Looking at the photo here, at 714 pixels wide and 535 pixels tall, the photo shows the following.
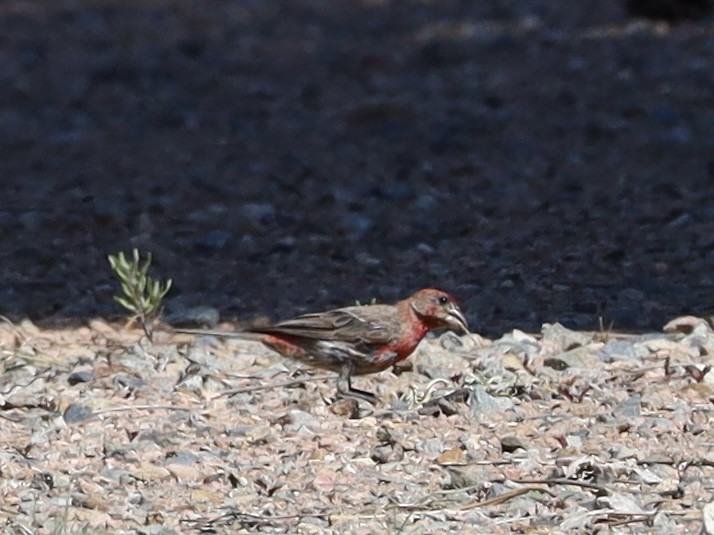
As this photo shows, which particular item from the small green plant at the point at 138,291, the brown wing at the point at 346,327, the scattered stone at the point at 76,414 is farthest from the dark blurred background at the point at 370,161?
the scattered stone at the point at 76,414

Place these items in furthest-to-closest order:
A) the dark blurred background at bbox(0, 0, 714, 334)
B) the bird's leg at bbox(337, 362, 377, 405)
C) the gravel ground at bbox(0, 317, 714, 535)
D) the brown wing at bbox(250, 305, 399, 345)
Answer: the dark blurred background at bbox(0, 0, 714, 334), the brown wing at bbox(250, 305, 399, 345), the bird's leg at bbox(337, 362, 377, 405), the gravel ground at bbox(0, 317, 714, 535)

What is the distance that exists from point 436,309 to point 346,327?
1.04 ft

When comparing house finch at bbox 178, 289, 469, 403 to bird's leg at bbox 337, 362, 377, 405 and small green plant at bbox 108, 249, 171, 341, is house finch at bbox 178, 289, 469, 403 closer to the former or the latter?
bird's leg at bbox 337, 362, 377, 405

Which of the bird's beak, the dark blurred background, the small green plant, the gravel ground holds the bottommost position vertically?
the gravel ground

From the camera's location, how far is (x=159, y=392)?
245 inches

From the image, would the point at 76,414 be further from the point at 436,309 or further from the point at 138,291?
the point at 436,309

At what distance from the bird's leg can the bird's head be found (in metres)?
0.30

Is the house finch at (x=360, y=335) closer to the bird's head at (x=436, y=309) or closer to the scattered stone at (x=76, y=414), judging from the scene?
the bird's head at (x=436, y=309)

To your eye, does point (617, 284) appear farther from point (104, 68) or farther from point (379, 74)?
point (104, 68)

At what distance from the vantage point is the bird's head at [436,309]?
625cm

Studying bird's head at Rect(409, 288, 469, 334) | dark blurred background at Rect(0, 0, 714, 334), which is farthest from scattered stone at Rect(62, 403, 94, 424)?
dark blurred background at Rect(0, 0, 714, 334)

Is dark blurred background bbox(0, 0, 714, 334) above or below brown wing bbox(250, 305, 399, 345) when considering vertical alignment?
above

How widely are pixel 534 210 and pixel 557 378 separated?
3.44 m

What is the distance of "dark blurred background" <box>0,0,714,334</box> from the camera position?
26.9 feet
